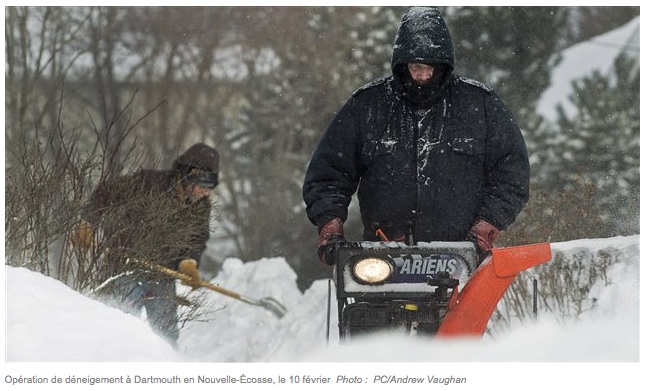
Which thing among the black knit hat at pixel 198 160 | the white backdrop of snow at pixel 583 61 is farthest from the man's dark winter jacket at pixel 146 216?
the white backdrop of snow at pixel 583 61

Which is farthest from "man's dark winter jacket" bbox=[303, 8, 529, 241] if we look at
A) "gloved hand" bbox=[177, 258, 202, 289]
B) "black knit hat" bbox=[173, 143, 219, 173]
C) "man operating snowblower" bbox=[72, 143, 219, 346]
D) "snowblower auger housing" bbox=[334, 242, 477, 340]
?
"black knit hat" bbox=[173, 143, 219, 173]

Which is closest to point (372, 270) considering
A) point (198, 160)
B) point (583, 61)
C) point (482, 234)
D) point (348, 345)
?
point (348, 345)

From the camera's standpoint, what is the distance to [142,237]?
735 cm

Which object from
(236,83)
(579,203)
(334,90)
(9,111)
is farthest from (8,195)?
(236,83)

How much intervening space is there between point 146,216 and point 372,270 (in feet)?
11.1

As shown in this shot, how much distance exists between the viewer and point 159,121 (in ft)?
77.1

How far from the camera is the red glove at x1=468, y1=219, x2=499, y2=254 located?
4.66 meters

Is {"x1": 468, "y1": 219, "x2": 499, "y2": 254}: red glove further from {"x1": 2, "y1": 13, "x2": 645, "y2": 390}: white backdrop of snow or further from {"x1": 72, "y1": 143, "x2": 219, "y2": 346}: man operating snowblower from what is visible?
{"x1": 72, "y1": 143, "x2": 219, "y2": 346}: man operating snowblower

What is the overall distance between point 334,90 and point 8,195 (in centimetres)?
1460

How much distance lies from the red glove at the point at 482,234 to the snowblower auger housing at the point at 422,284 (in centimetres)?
38

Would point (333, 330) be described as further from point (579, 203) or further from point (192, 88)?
point (192, 88)

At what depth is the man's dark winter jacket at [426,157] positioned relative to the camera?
15.8ft
